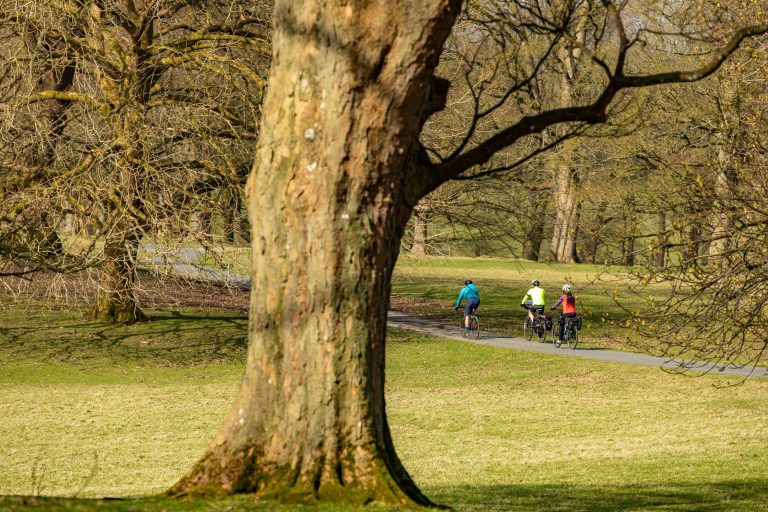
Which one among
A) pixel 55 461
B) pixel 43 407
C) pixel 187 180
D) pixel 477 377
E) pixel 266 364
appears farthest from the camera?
pixel 477 377

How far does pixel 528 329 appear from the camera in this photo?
29562 millimetres

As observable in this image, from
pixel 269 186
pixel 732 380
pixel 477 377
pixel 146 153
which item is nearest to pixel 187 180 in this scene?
pixel 146 153

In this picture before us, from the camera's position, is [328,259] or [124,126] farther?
[124,126]

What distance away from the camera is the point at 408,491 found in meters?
5.68

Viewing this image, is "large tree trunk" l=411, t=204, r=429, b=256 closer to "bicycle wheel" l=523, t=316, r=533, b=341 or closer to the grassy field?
the grassy field

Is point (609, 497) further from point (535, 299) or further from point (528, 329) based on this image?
point (528, 329)

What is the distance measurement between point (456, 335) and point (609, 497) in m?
18.2

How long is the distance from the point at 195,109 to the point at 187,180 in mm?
1394

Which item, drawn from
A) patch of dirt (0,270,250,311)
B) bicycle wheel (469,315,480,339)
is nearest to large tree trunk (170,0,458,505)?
patch of dirt (0,270,250,311)

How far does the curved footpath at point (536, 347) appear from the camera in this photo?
22375mm

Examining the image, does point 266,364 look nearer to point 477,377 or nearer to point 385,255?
point 385,255

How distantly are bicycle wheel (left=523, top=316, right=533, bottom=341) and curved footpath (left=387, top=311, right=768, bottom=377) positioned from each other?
0.38 metres

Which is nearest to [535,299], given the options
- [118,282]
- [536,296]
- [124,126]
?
[536,296]

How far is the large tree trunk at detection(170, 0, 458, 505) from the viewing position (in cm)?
555
